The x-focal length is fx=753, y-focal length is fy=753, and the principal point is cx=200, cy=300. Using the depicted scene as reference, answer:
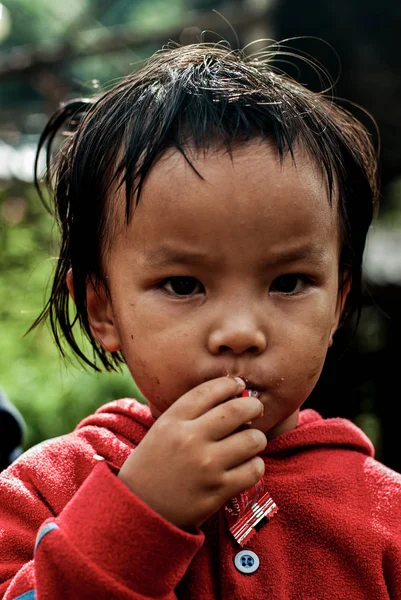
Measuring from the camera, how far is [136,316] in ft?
5.24

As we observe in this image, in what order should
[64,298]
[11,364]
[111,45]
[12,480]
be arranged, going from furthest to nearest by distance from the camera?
[111,45] → [11,364] → [64,298] → [12,480]

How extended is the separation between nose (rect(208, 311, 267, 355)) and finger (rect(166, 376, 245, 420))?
0.21 feet

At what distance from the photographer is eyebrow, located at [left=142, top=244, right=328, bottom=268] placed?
4.91ft

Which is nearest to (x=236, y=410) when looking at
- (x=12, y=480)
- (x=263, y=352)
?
(x=263, y=352)

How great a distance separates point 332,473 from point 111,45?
213 inches

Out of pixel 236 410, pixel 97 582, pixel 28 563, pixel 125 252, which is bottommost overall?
pixel 28 563

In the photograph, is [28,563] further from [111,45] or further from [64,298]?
[111,45]

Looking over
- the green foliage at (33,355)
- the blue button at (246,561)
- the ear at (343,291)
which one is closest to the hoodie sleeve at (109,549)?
the blue button at (246,561)

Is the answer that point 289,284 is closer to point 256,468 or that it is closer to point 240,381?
point 240,381

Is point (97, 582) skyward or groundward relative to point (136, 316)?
groundward

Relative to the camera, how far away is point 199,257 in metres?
1.49

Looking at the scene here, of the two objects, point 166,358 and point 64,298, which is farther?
point 64,298

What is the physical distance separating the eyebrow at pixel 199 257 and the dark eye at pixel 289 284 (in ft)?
0.16

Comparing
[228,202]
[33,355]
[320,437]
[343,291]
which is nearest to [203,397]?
[228,202]
